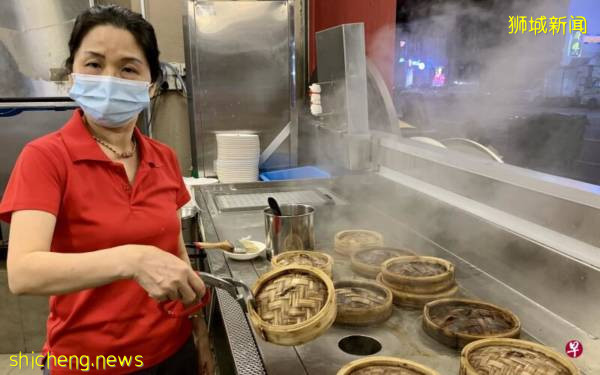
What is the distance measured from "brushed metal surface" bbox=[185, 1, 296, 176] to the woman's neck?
252cm

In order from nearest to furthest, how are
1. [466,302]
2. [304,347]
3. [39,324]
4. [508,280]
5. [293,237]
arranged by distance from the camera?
1. [304,347]
2. [466,302]
3. [508,280]
4. [293,237]
5. [39,324]

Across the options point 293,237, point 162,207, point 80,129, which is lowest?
point 293,237

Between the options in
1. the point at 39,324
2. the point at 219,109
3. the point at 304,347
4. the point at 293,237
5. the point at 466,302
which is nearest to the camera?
the point at 304,347

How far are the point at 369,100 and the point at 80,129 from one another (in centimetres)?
196

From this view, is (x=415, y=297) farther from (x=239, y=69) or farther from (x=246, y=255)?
(x=239, y=69)

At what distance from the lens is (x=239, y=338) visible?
1216mm

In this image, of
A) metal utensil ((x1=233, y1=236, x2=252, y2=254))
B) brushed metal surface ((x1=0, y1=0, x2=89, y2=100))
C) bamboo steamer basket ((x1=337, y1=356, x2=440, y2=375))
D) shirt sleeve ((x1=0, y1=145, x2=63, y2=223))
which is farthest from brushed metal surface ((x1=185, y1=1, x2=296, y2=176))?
bamboo steamer basket ((x1=337, y1=356, x2=440, y2=375))

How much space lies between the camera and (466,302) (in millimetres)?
1298

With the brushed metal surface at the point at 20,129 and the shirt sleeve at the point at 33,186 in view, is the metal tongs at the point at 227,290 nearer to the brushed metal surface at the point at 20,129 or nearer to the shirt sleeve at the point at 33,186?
the shirt sleeve at the point at 33,186

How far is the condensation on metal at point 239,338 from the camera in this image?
1.09 metres

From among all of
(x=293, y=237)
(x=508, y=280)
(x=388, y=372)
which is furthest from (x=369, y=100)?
(x=388, y=372)

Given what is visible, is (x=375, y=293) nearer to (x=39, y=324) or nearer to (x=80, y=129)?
(x=80, y=129)

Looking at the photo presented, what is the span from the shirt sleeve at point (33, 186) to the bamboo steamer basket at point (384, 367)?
772mm

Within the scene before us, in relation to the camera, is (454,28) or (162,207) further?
(454,28)
